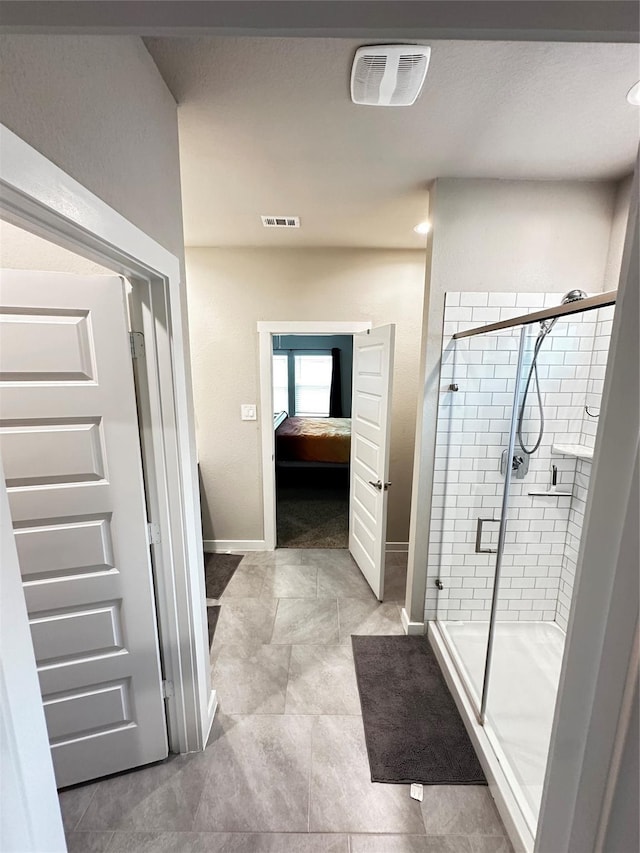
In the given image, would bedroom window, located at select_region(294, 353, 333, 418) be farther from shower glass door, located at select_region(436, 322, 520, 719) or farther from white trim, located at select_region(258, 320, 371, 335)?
shower glass door, located at select_region(436, 322, 520, 719)

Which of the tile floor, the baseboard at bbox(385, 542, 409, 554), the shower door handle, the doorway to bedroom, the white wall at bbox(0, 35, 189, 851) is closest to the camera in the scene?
the white wall at bbox(0, 35, 189, 851)

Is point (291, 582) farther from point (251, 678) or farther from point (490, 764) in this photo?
point (490, 764)

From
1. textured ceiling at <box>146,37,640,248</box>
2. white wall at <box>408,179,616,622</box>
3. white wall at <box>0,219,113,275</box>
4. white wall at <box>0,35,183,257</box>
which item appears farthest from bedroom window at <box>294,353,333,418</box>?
white wall at <box>0,219,113,275</box>

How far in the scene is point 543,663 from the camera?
202cm

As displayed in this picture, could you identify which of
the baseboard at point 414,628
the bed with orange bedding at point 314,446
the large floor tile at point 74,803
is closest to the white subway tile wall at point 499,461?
the baseboard at point 414,628

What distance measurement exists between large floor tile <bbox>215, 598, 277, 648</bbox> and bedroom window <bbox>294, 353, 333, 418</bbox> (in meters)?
4.94

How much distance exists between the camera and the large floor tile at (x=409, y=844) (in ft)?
4.09

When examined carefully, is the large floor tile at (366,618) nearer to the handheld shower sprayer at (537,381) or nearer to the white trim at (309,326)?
the handheld shower sprayer at (537,381)

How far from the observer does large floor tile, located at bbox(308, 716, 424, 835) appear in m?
1.32

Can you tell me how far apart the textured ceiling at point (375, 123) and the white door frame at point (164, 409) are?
0.63m

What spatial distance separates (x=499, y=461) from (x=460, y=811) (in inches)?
61.5

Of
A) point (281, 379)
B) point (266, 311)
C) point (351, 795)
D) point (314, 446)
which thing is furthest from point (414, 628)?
point (281, 379)

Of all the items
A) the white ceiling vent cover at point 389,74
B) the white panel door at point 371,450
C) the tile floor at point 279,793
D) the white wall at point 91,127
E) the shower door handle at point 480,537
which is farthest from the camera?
the white panel door at point 371,450

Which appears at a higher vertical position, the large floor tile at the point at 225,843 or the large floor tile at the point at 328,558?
the large floor tile at the point at 328,558
